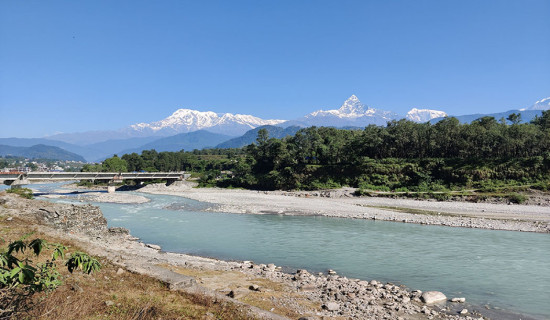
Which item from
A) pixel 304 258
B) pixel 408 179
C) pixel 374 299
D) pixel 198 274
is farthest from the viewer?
pixel 408 179

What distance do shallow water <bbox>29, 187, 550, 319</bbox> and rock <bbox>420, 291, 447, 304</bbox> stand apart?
1252mm

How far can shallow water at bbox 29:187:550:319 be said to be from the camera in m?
18.0

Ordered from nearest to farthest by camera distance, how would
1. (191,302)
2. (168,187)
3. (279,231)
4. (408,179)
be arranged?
1. (191,302)
2. (279,231)
3. (408,179)
4. (168,187)

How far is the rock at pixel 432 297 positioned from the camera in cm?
1505

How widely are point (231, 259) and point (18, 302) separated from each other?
52.8ft

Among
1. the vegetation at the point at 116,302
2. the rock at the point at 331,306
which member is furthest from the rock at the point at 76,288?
the rock at the point at 331,306

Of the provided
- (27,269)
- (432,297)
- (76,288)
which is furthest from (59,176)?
(27,269)

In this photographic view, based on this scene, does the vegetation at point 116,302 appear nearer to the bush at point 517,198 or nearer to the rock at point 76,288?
the rock at point 76,288

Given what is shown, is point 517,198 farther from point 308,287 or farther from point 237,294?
point 237,294

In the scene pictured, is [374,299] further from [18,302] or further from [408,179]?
[408,179]

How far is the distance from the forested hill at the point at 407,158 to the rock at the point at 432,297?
52.4 meters

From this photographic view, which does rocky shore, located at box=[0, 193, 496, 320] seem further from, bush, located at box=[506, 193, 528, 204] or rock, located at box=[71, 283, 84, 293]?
bush, located at box=[506, 193, 528, 204]

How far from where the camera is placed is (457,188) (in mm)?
61781

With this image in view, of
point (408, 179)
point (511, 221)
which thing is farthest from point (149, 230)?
point (408, 179)
